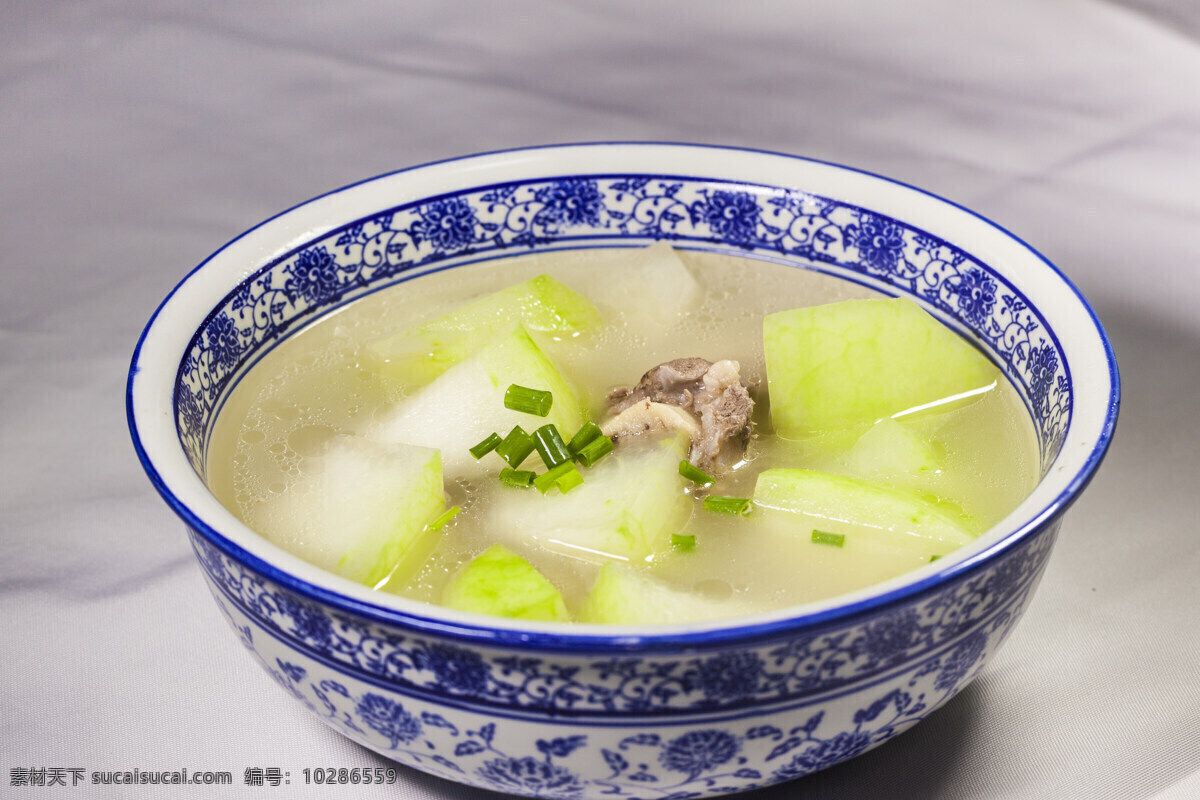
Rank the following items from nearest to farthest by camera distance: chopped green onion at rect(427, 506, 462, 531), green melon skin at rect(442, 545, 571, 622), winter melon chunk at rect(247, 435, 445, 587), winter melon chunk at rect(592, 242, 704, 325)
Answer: green melon skin at rect(442, 545, 571, 622) → winter melon chunk at rect(247, 435, 445, 587) → chopped green onion at rect(427, 506, 462, 531) → winter melon chunk at rect(592, 242, 704, 325)

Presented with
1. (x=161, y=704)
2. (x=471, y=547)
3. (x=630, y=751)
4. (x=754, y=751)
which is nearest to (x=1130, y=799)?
(x=754, y=751)

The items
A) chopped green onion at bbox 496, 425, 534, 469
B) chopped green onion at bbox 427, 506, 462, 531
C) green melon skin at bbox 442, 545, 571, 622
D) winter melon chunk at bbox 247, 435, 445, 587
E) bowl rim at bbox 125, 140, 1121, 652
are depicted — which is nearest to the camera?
bowl rim at bbox 125, 140, 1121, 652

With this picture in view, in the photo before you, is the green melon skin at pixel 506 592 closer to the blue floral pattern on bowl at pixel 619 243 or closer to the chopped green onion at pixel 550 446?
the chopped green onion at pixel 550 446

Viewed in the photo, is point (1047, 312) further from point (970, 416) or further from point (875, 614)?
point (875, 614)

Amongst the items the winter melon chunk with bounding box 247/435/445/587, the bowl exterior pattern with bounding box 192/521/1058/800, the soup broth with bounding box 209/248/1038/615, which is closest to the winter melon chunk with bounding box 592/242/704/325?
the soup broth with bounding box 209/248/1038/615

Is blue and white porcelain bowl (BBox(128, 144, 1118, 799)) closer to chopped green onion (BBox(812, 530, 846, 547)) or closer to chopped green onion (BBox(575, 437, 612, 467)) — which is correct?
chopped green onion (BBox(812, 530, 846, 547))

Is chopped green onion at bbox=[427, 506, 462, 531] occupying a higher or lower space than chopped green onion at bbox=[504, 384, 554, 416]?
lower

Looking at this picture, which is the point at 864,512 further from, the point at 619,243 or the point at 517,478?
the point at 619,243

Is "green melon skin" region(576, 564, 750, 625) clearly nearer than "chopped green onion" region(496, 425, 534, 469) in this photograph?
Yes
